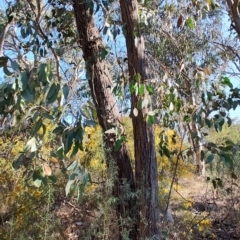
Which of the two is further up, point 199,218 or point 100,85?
point 100,85

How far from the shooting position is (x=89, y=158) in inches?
114

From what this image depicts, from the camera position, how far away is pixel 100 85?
2770 millimetres

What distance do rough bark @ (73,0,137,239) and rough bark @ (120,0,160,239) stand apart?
0.11 metres

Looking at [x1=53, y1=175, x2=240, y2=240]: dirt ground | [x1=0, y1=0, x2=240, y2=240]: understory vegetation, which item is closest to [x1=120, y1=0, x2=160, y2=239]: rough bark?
[x1=0, y1=0, x2=240, y2=240]: understory vegetation

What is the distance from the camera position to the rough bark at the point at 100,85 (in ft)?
8.84

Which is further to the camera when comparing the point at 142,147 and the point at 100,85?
the point at 100,85

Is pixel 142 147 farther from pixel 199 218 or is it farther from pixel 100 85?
pixel 199 218

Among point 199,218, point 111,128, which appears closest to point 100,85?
point 111,128

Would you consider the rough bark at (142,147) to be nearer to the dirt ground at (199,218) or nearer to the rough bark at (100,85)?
the rough bark at (100,85)

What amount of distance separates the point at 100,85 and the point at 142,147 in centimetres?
58

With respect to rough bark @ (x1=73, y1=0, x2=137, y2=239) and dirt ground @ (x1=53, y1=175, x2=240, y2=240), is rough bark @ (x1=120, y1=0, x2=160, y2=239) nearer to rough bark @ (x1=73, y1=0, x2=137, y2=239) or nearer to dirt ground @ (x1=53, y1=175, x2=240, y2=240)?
rough bark @ (x1=73, y1=0, x2=137, y2=239)

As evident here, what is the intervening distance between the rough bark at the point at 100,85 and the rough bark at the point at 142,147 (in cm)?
11

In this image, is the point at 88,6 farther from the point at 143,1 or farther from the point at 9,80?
the point at 9,80

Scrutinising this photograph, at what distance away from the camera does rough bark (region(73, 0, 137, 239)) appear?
270 centimetres
